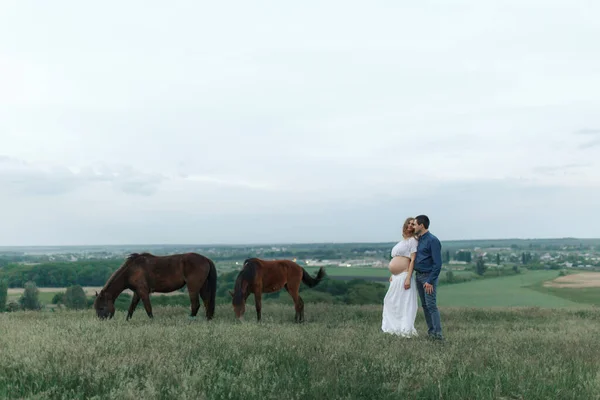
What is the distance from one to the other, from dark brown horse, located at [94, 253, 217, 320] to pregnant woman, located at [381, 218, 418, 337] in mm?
5000

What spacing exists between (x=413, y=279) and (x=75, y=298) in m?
14.9

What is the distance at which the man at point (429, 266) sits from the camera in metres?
8.78

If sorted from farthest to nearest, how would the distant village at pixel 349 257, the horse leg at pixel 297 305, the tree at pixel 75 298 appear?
the distant village at pixel 349 257 < the tree at pixel 75 298 < the horse leg at pixel 297 305

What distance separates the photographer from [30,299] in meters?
17.8

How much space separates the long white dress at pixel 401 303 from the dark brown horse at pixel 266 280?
3.97 m

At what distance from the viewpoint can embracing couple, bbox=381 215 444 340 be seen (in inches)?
348

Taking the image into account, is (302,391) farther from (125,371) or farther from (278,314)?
(278,314)

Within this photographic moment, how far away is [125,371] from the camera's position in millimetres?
5301

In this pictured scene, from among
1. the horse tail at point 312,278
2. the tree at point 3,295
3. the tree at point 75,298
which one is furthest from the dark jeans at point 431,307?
the tree at point 3,295

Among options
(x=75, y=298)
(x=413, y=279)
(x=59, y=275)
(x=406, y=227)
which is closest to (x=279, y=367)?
(x=406, y=227)

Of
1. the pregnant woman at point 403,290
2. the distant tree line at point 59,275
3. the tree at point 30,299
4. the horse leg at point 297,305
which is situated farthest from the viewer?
the distant tree line at point 59,275

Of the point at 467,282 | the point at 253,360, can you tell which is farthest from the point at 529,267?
the point at 253,360

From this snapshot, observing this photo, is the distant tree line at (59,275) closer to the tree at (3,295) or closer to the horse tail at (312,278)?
the tree at (3,295)

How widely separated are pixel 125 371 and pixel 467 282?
42.2 metres
